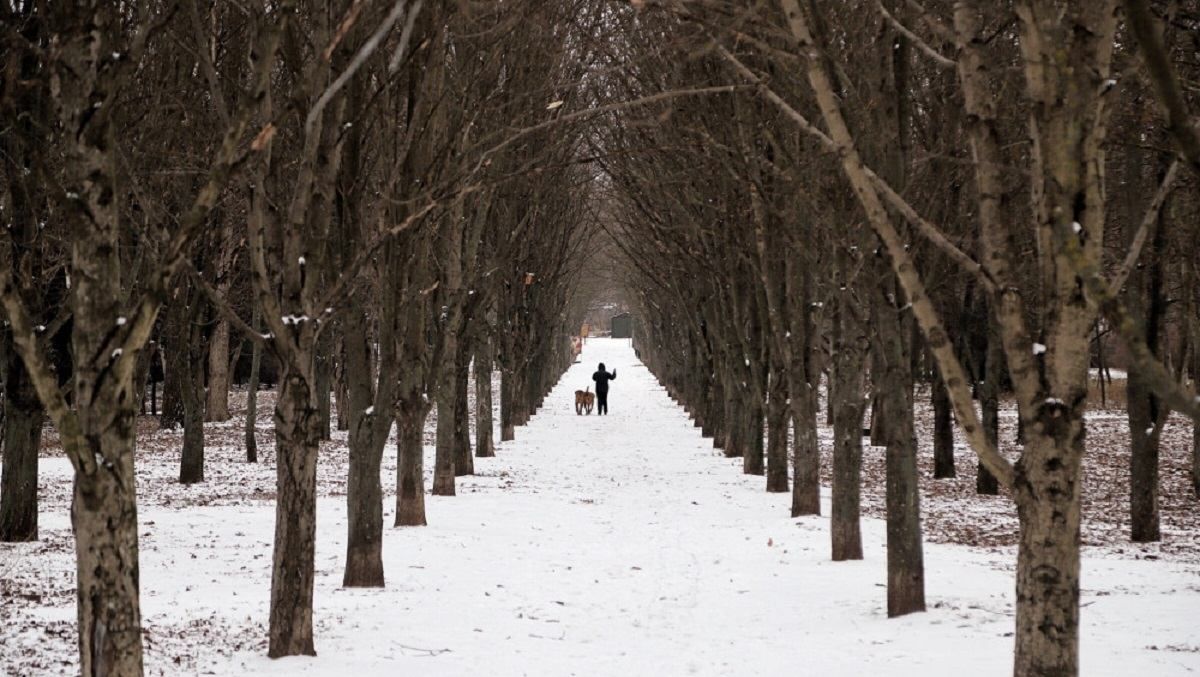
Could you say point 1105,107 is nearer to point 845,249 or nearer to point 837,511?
point 845,249

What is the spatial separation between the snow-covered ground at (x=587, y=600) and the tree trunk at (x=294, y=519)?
0.21 metres

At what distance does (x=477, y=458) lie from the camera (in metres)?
23.9

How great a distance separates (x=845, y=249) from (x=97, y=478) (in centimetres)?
714

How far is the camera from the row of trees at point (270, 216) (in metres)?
4.97

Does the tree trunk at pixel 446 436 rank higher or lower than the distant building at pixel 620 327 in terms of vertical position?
lower

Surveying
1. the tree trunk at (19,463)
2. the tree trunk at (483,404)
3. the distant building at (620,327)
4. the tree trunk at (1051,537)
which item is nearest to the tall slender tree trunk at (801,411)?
the tree trunk at (19,463)

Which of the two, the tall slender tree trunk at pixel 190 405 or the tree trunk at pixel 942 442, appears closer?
the tall slender tree trunk at pixel 190 405

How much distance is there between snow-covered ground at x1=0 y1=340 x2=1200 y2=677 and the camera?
7414 mm

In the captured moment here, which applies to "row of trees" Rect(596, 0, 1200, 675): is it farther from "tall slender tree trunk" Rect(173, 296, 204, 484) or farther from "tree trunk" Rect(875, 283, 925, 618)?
"tall slender tree trunk" Rect(173, 296, 204, 484)

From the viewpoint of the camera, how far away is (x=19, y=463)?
12094mm

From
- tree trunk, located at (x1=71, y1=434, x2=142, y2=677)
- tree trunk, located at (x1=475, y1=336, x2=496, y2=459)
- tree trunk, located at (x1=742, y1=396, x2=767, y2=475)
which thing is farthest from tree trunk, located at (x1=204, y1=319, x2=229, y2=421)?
tree trunk, located at (x1=71, y1=434, x2=142, y2=677)

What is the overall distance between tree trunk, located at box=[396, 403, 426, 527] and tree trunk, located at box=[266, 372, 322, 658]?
20.7 ft

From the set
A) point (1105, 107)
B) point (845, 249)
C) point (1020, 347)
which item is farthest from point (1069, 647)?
point (845, 249)

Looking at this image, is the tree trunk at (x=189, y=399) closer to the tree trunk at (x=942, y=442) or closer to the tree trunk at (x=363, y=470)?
the tree trunk at (x=363, y=470)
